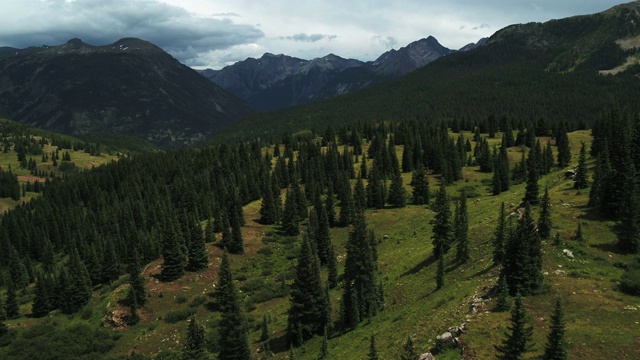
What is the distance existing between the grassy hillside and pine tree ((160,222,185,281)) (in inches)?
82.8

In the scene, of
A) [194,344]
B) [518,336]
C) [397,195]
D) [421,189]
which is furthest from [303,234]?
[421,189]

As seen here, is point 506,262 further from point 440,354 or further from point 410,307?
point 410,307

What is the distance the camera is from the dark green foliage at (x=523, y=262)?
4247 cm

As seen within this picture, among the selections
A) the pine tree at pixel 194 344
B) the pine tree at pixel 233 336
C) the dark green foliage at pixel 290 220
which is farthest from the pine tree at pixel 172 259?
the pine tree at pixel 194 344

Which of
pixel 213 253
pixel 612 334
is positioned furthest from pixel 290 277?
pixel 612 334

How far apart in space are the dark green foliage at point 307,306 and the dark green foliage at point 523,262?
28154 millimetres

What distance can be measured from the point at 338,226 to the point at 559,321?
99.1 metres

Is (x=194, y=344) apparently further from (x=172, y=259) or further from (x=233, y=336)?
(x=172, y=259)

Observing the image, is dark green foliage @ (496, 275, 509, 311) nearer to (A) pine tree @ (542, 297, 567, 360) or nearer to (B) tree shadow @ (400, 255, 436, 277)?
(A) pine tree @ (542, 297, 567, 360)

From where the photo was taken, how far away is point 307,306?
6319 centimetres

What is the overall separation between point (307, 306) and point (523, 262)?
31.9m

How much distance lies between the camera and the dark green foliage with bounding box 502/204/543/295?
139ft

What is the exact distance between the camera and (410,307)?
57406mm

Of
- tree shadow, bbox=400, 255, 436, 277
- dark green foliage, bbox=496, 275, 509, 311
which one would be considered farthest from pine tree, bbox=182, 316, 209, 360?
tree shadow, bbox=400, 255, 436, 277
